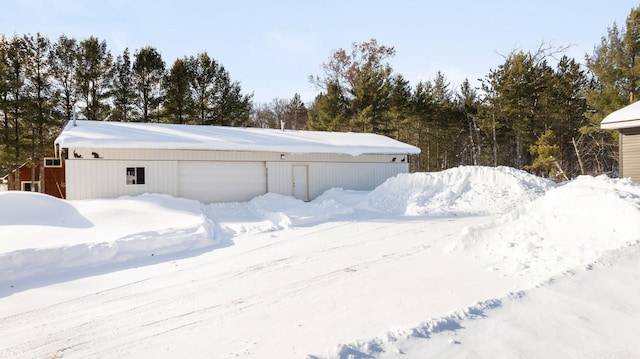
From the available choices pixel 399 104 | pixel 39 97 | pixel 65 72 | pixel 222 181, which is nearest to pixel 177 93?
pixel 65 72

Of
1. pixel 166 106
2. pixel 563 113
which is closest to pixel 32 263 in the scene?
pixel 166 106

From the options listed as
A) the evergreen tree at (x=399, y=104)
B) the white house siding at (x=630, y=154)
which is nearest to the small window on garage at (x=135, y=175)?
the white house siding at (x=630, y=154)

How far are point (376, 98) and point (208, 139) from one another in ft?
52.6

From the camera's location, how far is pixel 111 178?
13344 millimetres

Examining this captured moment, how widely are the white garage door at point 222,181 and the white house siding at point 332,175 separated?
0.58 meters

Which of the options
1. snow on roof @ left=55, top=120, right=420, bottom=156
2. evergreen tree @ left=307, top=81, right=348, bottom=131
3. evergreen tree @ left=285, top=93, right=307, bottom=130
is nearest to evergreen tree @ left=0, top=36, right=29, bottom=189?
snow on roof @ left=55, top=120, right=420, bottom=156

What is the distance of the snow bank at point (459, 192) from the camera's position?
1294cm

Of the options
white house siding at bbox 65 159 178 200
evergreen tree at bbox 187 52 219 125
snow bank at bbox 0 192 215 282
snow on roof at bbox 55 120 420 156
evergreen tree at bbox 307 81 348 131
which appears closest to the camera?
snow bank at bbox 0 192 215 282

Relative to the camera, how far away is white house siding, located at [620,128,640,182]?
12.6 metres

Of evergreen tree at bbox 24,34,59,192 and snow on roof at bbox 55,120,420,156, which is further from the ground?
evergreen tree at bbox 24,34,59,192

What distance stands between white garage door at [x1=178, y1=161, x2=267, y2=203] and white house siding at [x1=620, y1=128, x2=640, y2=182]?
13232 mm

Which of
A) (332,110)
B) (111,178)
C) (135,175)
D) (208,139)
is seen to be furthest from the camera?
(332,110)

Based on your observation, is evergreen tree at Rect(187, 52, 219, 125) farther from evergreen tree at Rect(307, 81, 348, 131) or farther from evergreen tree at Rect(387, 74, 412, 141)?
evergreen tree at Rect(387, 74, 412, 141)

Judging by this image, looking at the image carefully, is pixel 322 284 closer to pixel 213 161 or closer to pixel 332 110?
pixel 213 161
